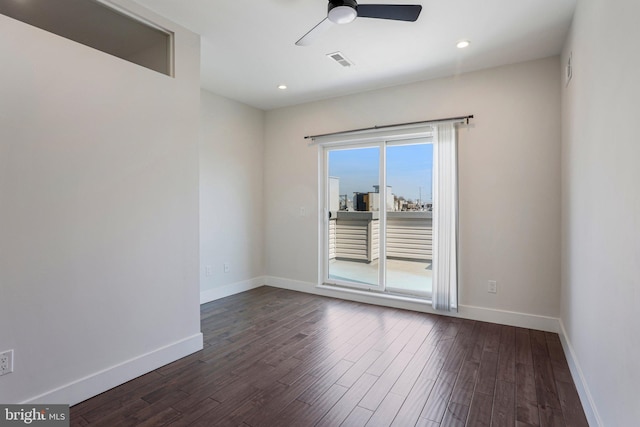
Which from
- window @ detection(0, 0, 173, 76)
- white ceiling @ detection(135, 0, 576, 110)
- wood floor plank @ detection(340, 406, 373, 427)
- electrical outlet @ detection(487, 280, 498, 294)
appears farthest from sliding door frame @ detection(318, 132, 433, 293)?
window @ detection(0, 0, 173, 76)

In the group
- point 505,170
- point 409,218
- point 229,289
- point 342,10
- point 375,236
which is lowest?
point 229,289

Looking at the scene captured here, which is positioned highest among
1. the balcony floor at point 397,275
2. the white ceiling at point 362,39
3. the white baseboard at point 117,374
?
the white ceiling at point 362,39

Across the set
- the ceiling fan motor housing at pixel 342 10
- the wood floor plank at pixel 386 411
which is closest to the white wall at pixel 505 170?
the wood floor plank at pixel 386 411

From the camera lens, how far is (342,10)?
1936 millimetres

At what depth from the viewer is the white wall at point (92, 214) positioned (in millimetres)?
1762

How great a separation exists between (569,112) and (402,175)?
5.75 feet

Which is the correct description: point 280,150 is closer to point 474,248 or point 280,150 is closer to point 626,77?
point 474,248

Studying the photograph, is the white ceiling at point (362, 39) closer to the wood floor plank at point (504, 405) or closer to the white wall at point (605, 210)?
the white wall at point (605, 210)

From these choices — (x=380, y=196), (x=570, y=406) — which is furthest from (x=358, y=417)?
(x=380, y=196)

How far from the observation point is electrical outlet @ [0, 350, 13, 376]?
170 cm

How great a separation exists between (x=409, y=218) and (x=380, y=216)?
1.20 ft

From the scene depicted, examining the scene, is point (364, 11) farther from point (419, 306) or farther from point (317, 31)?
point (419, 306)

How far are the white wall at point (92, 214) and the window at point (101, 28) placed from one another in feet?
0.33

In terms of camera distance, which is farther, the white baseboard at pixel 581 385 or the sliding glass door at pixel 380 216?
the sliding glass door at pixel 380 216
